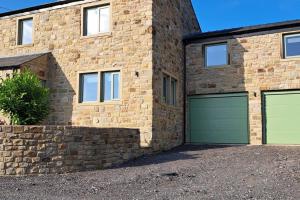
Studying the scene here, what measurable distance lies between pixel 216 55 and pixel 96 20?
5.55 m

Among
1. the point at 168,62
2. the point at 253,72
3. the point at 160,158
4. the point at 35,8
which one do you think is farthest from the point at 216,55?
the point at 35,8

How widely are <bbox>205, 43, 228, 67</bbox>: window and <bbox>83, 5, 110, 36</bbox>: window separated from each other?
15.7 feet

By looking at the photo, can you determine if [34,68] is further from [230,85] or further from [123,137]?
[230,85]

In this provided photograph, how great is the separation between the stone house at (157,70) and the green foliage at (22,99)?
2.57 m

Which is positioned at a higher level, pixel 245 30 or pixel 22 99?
pixel 245 30

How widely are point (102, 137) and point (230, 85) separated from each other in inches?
276

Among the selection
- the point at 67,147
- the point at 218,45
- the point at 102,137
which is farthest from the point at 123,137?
the point at 218,45

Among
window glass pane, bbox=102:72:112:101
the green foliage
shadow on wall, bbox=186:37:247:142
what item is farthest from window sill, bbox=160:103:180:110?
the green foliage

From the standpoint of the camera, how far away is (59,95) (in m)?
15.7

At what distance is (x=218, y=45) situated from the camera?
55.4 ft

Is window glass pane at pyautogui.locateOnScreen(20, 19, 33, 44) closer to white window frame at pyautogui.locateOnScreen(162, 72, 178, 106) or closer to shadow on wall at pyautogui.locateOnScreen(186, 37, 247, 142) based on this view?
white window frame at pyautogui.locateOnScreen(162, 72, 178, 106)

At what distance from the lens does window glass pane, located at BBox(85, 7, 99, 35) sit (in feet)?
51.1

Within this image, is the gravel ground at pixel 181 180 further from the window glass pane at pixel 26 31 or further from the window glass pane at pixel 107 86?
the window glass pane at pixel 26 31

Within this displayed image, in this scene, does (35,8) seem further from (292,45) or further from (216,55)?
(292,45)
